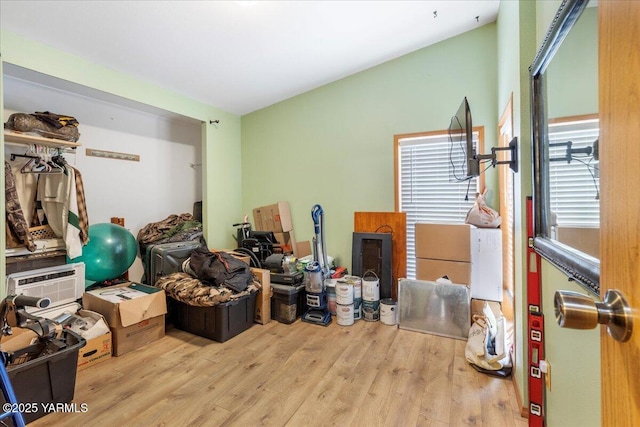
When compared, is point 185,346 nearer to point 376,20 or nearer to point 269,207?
point 269,207

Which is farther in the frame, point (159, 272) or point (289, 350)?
point (159, 272)

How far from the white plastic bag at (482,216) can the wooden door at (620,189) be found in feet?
9.12

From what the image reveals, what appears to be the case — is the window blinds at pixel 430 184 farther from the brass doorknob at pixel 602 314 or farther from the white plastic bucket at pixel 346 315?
the brass doorknob at pixel 602 314

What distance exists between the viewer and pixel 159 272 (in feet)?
10.8

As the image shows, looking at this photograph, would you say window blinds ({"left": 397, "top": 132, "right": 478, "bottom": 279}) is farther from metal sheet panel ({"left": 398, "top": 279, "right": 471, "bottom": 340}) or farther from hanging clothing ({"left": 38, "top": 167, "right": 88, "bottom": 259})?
hanging clothing ({"left": 38, "top": 167, "right": 88, "bottom": 259})

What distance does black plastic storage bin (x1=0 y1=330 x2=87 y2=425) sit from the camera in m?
1.73

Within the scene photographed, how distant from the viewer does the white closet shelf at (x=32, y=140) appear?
7.83 feet

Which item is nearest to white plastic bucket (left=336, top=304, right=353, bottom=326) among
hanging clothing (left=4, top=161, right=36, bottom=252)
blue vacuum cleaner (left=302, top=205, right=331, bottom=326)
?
blue vacuum cleaner (left=302, top=205, right=331, bottom=326)

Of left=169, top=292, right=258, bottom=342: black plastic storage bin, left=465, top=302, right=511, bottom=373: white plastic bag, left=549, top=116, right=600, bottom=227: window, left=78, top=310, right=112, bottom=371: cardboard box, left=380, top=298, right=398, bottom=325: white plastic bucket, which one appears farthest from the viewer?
left=380, top=298, right=398, bottom=325: white plastic bucket

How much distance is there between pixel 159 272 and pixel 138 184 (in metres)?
1.29

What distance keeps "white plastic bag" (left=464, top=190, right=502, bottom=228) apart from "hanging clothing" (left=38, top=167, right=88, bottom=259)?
3780mm

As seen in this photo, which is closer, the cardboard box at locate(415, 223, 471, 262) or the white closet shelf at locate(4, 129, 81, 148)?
the white closet shelf at locate(4, 129, 81, 148)

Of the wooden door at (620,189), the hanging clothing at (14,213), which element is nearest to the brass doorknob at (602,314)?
the wooden door at (620,189)

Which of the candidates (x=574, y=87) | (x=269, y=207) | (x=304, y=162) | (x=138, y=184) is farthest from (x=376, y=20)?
(x=138, y=184)
